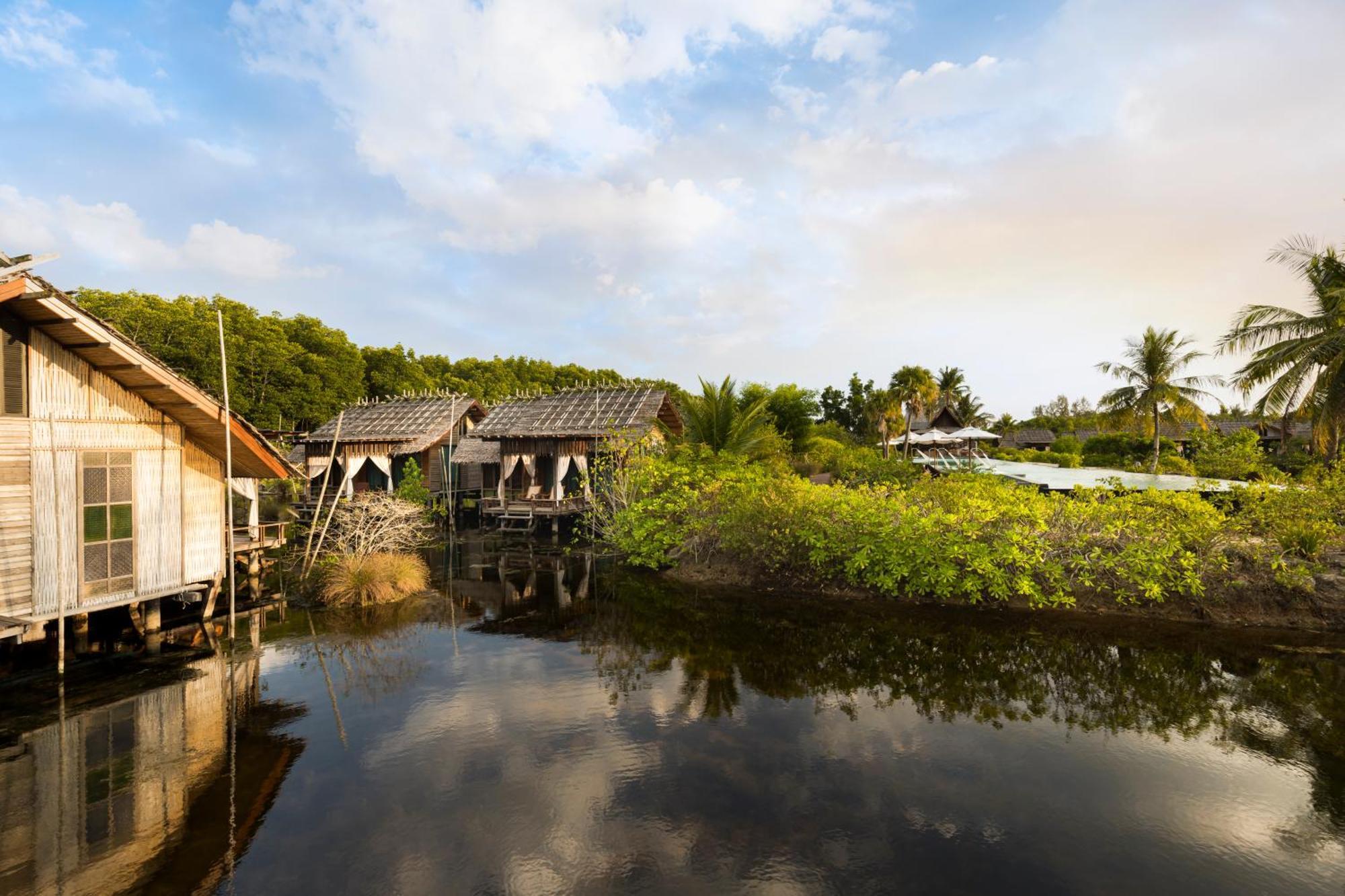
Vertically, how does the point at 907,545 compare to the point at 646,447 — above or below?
below

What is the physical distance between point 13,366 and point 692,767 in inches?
379

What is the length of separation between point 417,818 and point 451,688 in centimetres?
301

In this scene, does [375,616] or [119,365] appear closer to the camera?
[119,365]

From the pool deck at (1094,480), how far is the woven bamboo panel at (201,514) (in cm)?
1621

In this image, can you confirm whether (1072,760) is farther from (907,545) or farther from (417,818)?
(417,818)

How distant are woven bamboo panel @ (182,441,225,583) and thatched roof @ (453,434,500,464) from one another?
47.1 ft

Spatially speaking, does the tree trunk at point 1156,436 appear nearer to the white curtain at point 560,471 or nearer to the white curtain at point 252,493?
the white curtain at point 560,471

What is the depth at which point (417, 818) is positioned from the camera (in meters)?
5.15

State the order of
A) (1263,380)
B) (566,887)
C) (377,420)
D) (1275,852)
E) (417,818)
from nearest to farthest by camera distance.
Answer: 1. (566,887)
2. (1275,852)
3. (417,818)
4. (1263,380)
5. (377,420)

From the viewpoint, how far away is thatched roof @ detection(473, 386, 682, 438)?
21.5m

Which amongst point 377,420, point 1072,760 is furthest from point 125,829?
point 377,420

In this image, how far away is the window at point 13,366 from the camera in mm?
7496

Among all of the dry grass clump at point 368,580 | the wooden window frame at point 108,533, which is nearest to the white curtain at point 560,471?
the dry grass clump at point 368,580

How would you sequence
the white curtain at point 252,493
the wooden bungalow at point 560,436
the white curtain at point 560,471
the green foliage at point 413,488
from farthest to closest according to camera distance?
the green foliage at point 413,488 < the white curtain at point 560,471 < the wooden bungalow at point 560,436 < the white curtain at point 252,493
